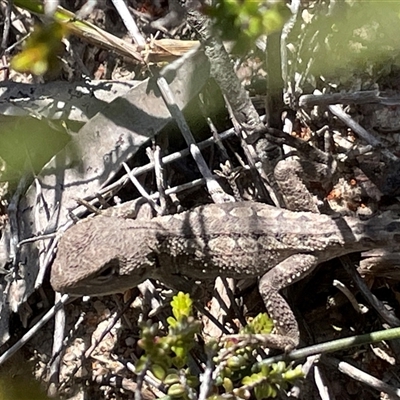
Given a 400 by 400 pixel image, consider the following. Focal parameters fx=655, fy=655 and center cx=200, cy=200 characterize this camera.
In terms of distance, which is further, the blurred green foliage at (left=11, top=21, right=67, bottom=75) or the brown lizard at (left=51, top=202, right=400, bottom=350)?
the brown lizard at (left=51, top=202, right=400, bottom=350)

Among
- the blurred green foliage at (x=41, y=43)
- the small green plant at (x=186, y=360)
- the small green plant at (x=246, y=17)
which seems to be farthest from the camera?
the small green plant at (x=186, y=360)

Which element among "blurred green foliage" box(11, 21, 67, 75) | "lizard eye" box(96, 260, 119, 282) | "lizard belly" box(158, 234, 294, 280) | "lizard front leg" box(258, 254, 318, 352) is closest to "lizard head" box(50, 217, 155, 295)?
"lizard eye" box(96, 260, 119, 282)

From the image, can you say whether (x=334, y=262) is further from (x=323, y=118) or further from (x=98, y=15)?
(x=98, y=15)

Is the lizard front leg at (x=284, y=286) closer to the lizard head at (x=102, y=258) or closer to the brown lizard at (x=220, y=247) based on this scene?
the brown lizard at (x=220, y=247)

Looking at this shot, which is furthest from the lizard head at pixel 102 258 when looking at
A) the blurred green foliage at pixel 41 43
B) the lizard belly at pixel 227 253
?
the blurred green foliage at pixel 41 43

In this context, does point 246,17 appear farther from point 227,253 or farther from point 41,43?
point 227,253

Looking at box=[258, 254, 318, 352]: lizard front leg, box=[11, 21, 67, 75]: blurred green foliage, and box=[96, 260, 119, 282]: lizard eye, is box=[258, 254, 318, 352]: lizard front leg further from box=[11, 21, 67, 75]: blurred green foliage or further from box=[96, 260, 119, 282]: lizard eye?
box=[11, 21, 67, 75]: blurred green foliage

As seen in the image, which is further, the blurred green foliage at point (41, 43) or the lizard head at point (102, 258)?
the lizard head at point (102, 258)

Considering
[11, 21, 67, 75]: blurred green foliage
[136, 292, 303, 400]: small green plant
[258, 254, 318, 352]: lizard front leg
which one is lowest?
[258, 254, 318, 352]: lizard front leg
